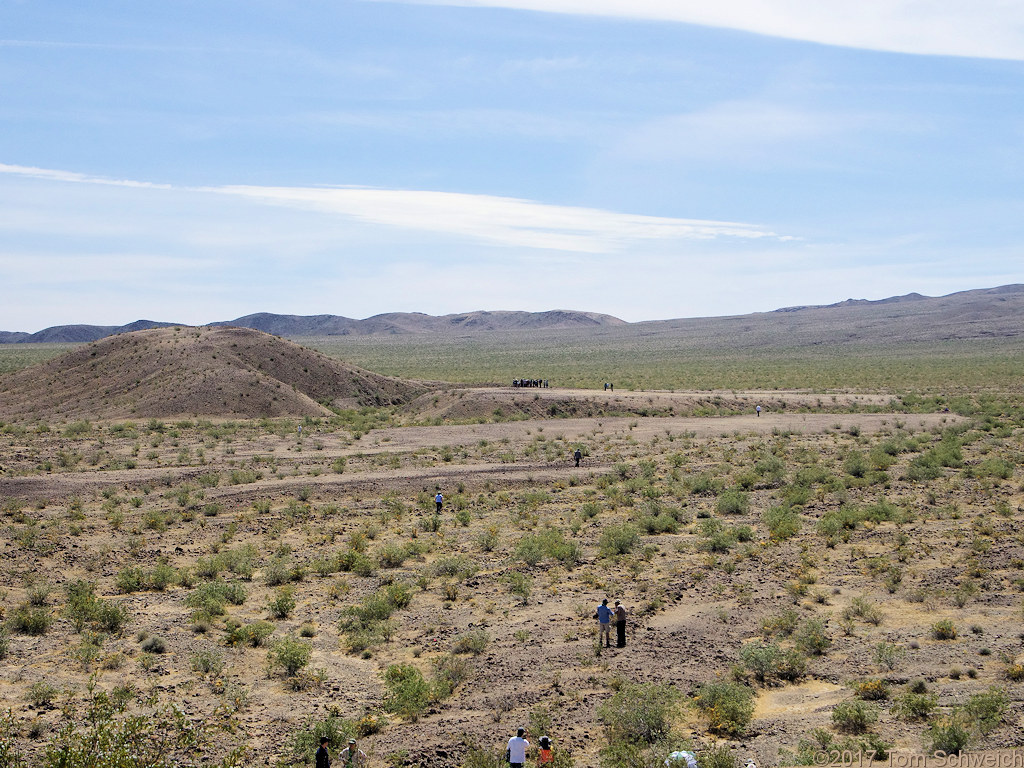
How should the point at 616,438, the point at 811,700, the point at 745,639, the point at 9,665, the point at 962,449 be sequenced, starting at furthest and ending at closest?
the point at 616,438 < the point at 962,449 < the point at 745,639 < the point at 9,665 < the point at 811,700

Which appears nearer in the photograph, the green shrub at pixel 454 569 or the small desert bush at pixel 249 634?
the small desert bush at pixel 249 634

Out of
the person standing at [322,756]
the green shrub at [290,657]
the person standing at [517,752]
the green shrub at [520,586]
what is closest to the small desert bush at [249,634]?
the green shrub at [290,657]

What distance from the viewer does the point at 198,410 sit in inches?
2244

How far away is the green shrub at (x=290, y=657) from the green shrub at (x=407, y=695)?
1.99 metres

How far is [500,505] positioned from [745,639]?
1521 cm

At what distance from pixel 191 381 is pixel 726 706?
5643 cm

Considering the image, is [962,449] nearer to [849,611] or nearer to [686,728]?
[849,611]

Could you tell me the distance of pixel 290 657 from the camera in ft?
49.2

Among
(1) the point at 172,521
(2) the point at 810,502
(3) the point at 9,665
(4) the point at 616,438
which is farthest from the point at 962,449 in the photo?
(3) the point at 9,665

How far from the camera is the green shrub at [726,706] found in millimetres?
12422

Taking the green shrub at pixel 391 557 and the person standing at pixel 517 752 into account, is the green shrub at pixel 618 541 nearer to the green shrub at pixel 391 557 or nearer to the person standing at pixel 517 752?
the green shrub at pixel 391 557

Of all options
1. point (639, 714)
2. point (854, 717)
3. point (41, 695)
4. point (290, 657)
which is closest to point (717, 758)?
point (639, 714)
